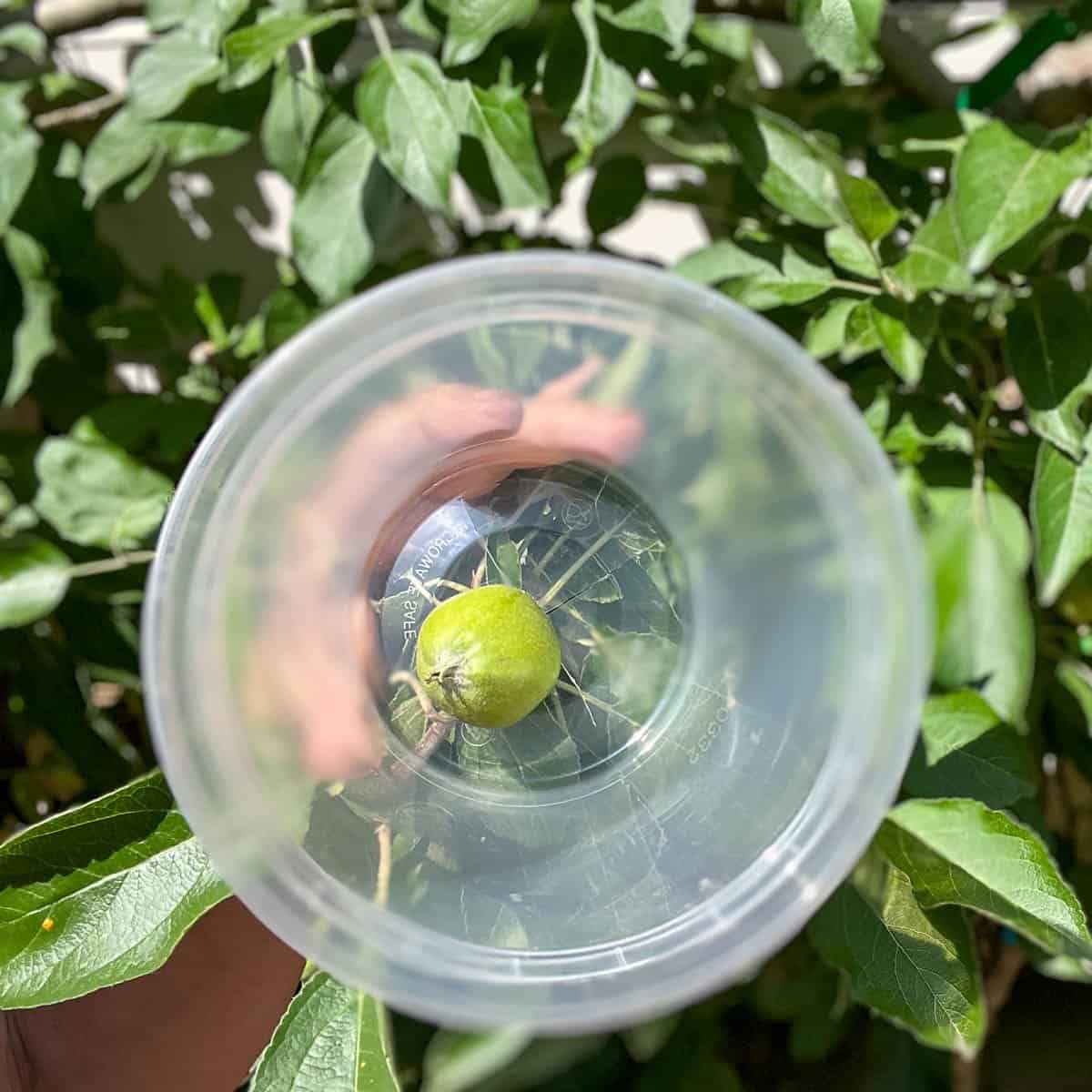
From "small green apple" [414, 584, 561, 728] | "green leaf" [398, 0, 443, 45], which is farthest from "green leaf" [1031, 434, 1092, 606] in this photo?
"green leaf" [398, 0, 443, 45]

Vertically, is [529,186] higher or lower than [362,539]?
higher

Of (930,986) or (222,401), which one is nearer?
(930,986)

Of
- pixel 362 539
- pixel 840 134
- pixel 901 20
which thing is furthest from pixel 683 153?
pixel 362 539

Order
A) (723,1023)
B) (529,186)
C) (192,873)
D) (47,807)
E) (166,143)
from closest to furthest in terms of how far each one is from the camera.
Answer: (192,873) < (529,186) < (166,143) < (47,807) < (723,1023)

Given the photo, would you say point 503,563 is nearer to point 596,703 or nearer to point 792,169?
point 596,703

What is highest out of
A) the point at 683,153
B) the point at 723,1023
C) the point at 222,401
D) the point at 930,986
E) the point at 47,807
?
the point at 683,153

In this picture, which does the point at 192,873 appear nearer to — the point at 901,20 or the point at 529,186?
the point at 529,186
